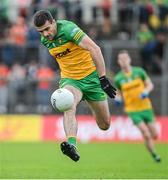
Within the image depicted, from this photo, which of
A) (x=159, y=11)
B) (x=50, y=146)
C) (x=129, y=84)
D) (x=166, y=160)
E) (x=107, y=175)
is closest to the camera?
(x=107, y=175)

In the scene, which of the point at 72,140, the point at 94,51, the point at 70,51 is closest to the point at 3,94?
the point at 70,51

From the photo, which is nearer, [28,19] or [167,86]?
[167,86]

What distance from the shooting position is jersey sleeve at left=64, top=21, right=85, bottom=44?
A: 13.3m

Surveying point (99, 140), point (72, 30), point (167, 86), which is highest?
point (72, 30)

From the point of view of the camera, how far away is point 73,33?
13.3 m

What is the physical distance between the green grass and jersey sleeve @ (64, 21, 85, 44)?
2440mm

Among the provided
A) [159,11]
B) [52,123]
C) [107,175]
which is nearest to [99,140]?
[52,123]

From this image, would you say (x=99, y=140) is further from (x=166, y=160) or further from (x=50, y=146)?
(x=166, y=160)

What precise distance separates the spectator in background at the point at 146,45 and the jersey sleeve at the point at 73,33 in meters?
15.2

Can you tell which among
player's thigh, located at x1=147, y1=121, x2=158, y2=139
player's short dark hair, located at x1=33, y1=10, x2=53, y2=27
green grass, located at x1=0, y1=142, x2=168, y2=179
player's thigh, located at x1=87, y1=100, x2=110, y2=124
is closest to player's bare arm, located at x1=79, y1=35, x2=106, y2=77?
player's short dark hair, located at x1=33, y1=10, x2=53, y2=27

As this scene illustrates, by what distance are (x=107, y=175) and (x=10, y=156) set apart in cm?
656

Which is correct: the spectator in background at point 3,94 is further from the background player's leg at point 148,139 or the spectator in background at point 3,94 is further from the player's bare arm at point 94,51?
the player's bare arm at point 94,51

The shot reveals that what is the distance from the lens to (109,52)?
27531 millimetres

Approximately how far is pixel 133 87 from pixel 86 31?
31.7ft
